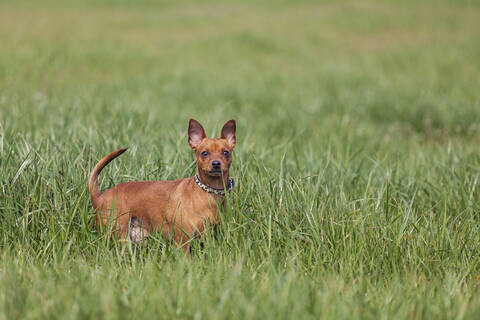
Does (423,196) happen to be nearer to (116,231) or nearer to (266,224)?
(266,224)

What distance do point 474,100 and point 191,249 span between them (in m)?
6.62

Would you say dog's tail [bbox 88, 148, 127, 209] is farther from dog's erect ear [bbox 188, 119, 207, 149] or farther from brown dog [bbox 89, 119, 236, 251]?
dog's erect ear [bbox 188, 119, 207, 149]

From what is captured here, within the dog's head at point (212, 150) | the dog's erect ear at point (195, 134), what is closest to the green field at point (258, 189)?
the dog's head at point (212, 150)

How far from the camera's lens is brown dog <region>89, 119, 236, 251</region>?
2506 millimetres

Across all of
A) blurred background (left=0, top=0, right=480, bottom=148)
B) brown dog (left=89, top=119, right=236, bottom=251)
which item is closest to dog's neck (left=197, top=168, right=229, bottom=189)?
brown dog (left=89, top=119, right=236, bottom=251)

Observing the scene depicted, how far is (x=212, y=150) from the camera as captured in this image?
243 centimetres

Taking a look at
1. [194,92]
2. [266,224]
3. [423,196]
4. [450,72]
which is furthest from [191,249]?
[450,72]

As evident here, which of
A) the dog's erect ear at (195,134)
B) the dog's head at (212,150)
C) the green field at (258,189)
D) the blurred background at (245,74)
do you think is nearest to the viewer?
the green field at (258,189)

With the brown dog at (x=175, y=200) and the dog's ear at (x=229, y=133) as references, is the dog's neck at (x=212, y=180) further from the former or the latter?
the dog's ear at (x=229, y=133)

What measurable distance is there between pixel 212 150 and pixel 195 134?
6.1 inches

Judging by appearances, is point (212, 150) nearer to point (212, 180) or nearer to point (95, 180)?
point (212, 180)

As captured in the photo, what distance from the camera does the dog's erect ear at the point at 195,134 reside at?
2488 mm

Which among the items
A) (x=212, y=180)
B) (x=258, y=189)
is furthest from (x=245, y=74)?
(x=212, y=180)

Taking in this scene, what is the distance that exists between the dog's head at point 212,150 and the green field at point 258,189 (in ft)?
1.10
